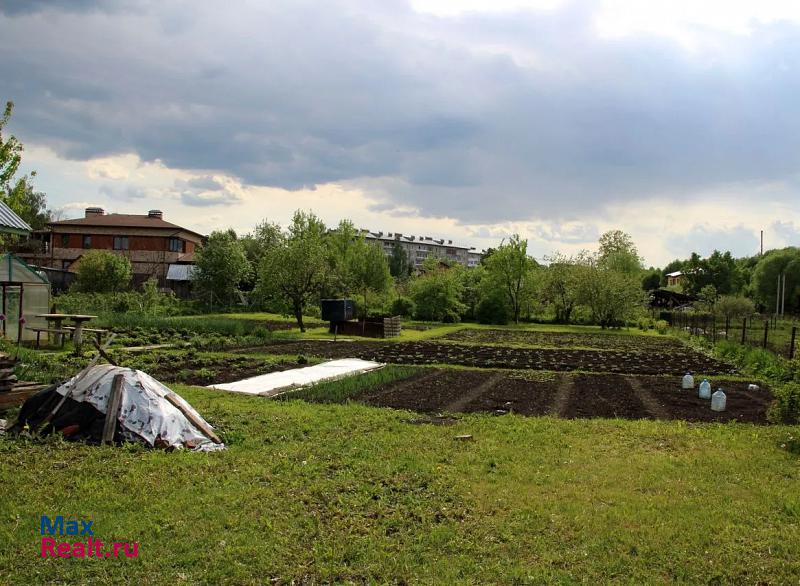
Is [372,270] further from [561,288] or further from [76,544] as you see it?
[76,544]

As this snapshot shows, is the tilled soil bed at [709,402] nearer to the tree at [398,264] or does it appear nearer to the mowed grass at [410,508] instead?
the mowed grass at [410,508]

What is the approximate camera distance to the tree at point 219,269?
4375 centimetres

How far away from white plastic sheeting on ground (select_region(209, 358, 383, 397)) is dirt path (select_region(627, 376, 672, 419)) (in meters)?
6.79

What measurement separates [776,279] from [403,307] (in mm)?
49114

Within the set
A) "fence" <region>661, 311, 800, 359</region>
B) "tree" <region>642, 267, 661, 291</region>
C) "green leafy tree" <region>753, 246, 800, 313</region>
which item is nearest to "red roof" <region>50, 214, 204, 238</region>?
"fence" <region>661, 311, 800, 359</region>

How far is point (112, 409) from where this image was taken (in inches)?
272

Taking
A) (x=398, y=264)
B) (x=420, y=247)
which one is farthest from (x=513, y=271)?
(x=420, y=247)

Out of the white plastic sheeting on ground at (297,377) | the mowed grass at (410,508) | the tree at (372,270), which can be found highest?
the tree at (372,270)

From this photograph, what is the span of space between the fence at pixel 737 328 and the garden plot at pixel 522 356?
280 centimetres

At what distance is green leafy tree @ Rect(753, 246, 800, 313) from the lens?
211ft

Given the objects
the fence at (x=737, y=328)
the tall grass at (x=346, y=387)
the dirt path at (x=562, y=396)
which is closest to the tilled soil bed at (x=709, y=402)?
the dirt path at (x=562, y=396)

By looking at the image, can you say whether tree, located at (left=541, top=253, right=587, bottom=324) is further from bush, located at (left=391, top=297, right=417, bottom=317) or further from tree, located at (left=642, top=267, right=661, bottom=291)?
tree, located at (left=642, top=267, right=661, bottom=291)

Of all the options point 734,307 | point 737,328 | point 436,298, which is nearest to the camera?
point 737,328

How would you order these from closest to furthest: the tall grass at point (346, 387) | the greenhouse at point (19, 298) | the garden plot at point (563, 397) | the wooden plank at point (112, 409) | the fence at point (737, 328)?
the wooden plank at point (112, 409) < the garden plot at point (563, 397) < the tall grass at point (346, 387) < the greenhouse at point (19, 298) < the fence at point (737, 328)
